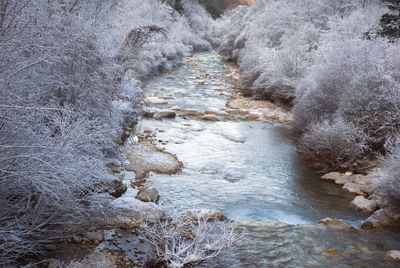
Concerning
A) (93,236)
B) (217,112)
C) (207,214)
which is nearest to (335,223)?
(207,214)

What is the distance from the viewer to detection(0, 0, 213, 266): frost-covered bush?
416cm

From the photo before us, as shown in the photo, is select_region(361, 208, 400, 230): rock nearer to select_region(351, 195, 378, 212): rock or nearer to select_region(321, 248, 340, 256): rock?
select_region(351, 195, 378, 212): rock

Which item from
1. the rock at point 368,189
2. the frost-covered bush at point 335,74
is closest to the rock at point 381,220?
the rock at point 368,189

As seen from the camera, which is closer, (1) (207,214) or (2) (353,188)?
(1) (207,214)

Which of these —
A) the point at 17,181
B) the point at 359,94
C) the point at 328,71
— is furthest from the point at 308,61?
the point at 17,181

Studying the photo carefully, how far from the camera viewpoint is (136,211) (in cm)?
616

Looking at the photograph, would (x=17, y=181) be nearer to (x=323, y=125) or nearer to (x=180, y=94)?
(x=323, y=125)

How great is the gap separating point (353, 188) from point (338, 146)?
46.0 inches

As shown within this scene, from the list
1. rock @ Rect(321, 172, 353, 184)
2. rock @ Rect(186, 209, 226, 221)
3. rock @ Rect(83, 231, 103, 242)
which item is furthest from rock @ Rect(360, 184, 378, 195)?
rock @ Rect(83, 231, 103, 242)

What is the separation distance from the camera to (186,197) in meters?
7.23

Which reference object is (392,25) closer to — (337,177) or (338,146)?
(338,146)

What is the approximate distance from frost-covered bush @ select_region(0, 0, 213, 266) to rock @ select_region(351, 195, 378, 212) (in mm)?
3988

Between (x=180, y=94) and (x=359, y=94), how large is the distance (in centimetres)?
701

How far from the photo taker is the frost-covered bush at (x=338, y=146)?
337 inches
